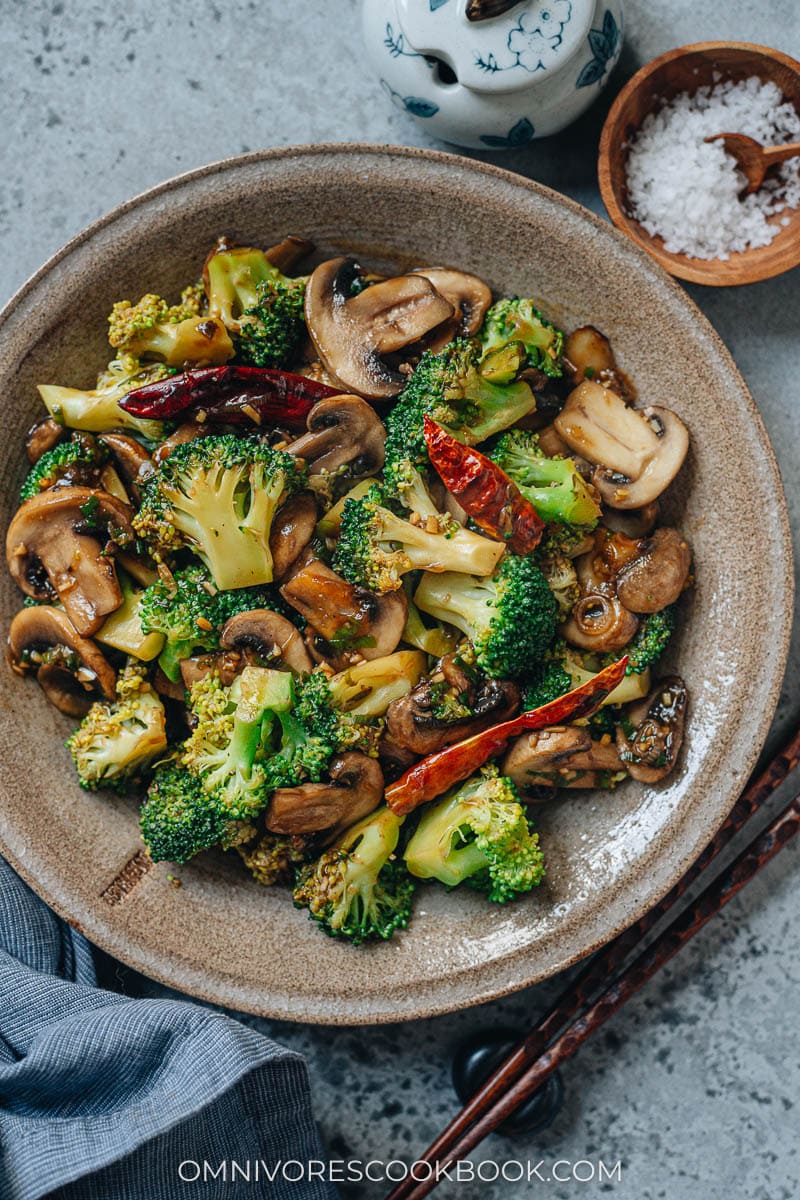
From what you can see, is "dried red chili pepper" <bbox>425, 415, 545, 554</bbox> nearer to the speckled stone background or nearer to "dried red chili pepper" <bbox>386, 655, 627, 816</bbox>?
"dried red chili pepper" <bbox>386, 655, 627, 816</bbox>

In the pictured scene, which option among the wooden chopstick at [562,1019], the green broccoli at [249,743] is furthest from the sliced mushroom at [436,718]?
the wooden chopstick at [562,1019]

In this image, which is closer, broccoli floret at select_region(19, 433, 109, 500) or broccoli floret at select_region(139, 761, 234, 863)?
broccoli floret at select_region(139, 761, 234, 863)

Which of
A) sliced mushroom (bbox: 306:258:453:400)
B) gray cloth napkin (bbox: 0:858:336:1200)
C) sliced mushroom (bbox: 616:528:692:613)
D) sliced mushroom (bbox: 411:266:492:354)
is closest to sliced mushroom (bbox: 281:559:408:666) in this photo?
sliced mushroom (bbox: 306:258:453:400)

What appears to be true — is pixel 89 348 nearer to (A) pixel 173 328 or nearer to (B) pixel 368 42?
(A) pixel 173 328

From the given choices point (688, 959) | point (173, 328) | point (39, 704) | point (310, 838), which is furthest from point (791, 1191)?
point (173, 328)

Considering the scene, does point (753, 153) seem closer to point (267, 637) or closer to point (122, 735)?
point (267, 637)

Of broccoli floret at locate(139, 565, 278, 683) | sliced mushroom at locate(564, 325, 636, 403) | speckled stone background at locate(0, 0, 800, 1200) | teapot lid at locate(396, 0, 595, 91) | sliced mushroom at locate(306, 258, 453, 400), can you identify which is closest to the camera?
teapot lid at locate(396, 0, 595, 91)
